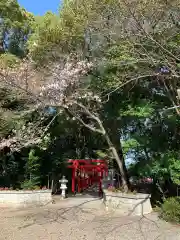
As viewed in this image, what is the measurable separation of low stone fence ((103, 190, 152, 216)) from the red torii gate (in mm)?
4260

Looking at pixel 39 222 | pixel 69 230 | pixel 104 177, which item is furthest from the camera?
pixel 104 177

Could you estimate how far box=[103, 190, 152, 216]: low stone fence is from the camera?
897 centimetres

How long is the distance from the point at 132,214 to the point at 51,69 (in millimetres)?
5247

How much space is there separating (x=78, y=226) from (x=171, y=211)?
91.4 inches

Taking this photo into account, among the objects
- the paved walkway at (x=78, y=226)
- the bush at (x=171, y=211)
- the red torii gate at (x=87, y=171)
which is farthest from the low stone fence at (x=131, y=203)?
the red torii gate at (x=87, y=171)

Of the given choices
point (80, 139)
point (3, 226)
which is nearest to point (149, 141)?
point (3, 226)

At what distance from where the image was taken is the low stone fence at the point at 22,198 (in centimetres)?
1089

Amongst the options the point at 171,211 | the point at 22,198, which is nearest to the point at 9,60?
the point at 22,198

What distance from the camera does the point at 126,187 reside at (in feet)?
32.8

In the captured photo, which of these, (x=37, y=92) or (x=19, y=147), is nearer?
(x=37, y=92)

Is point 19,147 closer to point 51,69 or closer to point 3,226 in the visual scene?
point 51,69

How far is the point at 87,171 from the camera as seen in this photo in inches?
579

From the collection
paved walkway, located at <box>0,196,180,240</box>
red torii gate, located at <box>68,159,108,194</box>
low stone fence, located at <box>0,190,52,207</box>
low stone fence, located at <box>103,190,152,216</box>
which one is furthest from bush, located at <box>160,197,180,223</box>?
red torii gate, located at <box>68,159,108,194</box>

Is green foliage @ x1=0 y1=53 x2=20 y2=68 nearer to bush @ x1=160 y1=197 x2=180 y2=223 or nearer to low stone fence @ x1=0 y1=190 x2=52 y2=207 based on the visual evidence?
low stone fence @ x1=0 y1=190 x2=52 y2=207
